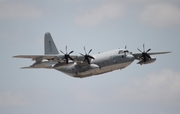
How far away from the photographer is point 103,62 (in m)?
74.5

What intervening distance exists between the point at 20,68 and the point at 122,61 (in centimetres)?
1627

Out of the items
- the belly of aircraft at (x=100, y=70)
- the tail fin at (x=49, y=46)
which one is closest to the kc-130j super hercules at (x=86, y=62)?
the belly of aircraft at (x=100, y=70)

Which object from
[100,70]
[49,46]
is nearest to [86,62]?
[100,70]

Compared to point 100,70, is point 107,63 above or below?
above

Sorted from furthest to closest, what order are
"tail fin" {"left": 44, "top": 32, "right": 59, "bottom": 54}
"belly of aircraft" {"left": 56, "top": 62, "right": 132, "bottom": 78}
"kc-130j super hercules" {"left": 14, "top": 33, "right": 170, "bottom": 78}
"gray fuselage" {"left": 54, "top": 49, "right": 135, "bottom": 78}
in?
"tail fin" {"left": 44, "top": 32, "right": 59, "bottom": 54}
"belly of aircraft" {"left": 56, "top": 62, "right": 132, "bottom": 78}
"gray fuselage" {"left": 54, "top": 49, "right": 135, "bottom": 78}
"kc-130j super hercules" {"left": 14, "top": 33, "right": 170, "bottom": 78}

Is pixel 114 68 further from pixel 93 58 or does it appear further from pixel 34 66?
pixel 34 66

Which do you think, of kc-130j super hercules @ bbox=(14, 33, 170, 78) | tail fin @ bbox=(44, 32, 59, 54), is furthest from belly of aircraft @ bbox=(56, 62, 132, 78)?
tail fin @ bbox=(44, 32, 59, 54)

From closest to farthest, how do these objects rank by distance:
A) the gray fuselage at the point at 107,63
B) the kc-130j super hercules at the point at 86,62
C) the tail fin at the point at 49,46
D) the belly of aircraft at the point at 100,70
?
1. the kc-130j super hercules at the point at 86,62
2. the gray fuselage at the point at 107,63
3. the belly of aircraft at the point at 100,70
4. the tail fin at the point at 49,46

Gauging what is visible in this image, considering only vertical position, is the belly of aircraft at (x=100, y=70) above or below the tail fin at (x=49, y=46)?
below

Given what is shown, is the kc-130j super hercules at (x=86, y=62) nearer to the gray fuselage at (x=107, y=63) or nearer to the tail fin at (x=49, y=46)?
the gray fuselage at (x=107, y=63)

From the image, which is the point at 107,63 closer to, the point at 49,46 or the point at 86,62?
the point at 86,62

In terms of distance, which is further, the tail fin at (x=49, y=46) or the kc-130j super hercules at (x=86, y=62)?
the tail fin at (x=49, y=46)

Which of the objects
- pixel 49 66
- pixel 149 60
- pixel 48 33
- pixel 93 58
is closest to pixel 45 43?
pixel 48 33

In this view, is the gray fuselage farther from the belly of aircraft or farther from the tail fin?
the tail fin
